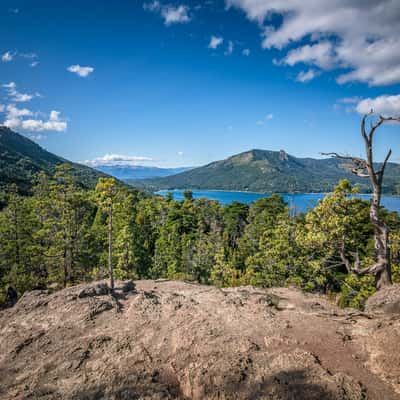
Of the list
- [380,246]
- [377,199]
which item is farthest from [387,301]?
[377,199]

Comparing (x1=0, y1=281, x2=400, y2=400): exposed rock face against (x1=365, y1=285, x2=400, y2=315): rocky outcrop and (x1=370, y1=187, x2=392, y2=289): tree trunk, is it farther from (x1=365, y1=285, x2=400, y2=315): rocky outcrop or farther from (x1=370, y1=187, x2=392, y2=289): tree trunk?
(x1=370, y1=187, x2=392, y2=289): tree trunk

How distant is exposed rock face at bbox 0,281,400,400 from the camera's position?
18.4 ft

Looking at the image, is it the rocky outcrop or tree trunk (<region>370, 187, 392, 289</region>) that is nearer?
tree trunk (<region>370, 187, 392, 289</region>)

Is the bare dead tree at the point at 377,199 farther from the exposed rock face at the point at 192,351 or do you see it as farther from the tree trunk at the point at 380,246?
the exposed rock face at the point at 192,351

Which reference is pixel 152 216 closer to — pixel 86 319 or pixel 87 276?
pixel 87 276

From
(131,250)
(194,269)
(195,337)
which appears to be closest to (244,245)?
(194,269)

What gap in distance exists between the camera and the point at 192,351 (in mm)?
7191

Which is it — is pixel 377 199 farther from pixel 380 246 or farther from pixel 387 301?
pixel 387 301

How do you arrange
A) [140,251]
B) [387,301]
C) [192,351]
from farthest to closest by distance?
[140,251]
[387,301]
[192,351]

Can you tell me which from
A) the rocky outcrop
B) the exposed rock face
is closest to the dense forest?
the rocky outcrop

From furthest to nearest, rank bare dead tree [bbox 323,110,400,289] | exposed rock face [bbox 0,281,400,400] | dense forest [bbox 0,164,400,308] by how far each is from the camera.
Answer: dense forest [bbox 0,164,400,308] < bare dead tree [bbox 323,110,400,289] < exposed rock face [bbox 0,281,400,400]

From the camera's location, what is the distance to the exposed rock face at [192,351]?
5602 mm

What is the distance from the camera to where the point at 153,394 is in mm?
5551

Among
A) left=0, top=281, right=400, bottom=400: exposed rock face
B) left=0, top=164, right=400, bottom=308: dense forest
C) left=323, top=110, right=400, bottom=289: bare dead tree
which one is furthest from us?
left=0, top=164, right=400, bottom=308: dense forest
